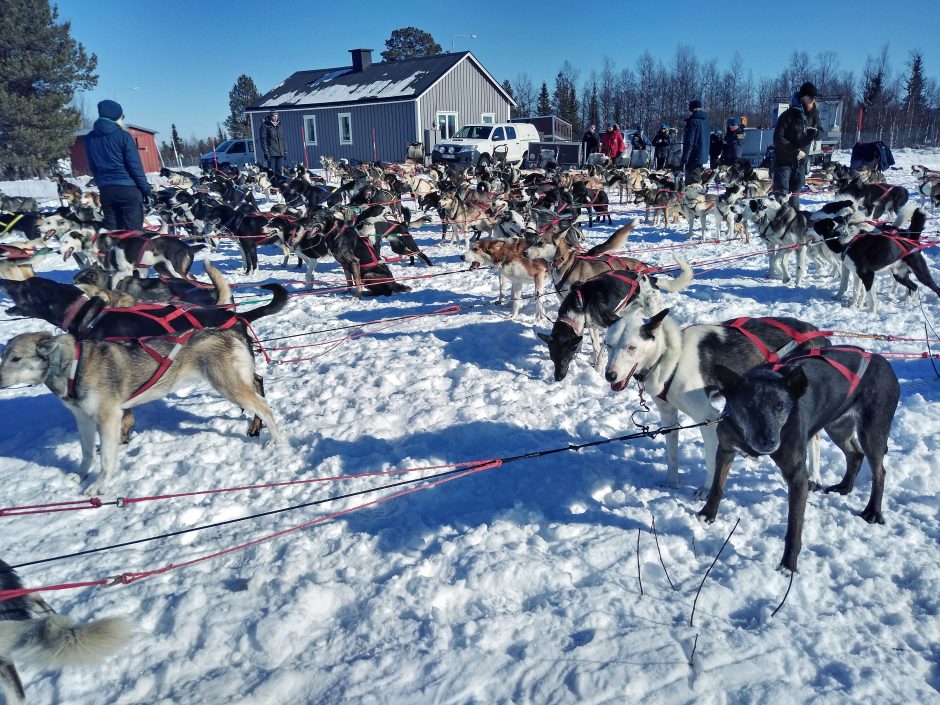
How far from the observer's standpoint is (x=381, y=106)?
2348 centimetres

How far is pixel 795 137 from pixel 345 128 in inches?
800

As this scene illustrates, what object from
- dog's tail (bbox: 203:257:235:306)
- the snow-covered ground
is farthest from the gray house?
the snow-covered ground

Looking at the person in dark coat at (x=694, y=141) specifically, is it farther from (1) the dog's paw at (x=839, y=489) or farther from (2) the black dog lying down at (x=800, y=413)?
(2) the black dog lying down at (x=800, y=413)

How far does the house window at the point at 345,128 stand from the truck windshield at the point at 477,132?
622 cm

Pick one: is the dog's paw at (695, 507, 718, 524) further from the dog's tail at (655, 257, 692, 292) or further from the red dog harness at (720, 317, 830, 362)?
the dog's tail at (655, 257, 692, 292)

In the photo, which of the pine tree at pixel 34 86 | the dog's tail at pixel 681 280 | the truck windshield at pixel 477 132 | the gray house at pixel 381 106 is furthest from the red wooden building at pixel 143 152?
the dog's tail at pixel 681 280

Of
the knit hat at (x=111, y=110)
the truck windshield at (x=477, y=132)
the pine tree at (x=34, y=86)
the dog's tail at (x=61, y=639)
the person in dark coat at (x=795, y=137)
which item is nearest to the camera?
the dog's tail at (x=61, y=639)

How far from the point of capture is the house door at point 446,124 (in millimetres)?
23906

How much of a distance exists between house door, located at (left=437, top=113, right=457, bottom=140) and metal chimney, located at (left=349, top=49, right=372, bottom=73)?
4880 millimetres

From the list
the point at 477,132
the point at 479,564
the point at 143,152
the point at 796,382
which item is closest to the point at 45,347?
the point at 479,564

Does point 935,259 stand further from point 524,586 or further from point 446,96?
point 446,96

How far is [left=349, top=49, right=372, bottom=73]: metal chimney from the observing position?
26.2 meters

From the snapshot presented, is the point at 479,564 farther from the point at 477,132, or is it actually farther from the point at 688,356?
the point at 477,132

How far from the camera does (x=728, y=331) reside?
274cm
